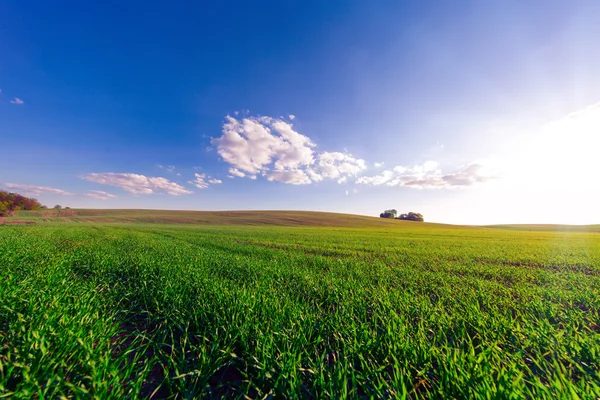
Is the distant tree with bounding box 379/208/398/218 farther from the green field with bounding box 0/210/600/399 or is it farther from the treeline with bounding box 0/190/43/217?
the treeline with bounding box 0/190/43/217

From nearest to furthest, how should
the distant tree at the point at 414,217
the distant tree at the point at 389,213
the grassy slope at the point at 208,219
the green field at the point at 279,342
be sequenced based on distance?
the green field at the point at 279,342 → the grassy slope at the point at 208,219 → the distant tree at the point at 414,217 → the distant tree at the point at 389,213

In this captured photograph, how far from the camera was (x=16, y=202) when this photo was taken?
86688mm

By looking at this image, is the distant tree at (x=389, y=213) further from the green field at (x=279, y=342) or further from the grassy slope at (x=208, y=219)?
the green field at (x=279, y=342)

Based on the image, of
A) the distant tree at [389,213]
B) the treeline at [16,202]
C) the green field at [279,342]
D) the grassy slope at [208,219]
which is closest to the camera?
the green field at [279,342]

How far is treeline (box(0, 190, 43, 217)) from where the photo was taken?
257 ft

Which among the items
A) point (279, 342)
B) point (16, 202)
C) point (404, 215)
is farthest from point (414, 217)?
point (16, 202)

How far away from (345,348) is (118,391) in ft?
7.36

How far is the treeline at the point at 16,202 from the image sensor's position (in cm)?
7834

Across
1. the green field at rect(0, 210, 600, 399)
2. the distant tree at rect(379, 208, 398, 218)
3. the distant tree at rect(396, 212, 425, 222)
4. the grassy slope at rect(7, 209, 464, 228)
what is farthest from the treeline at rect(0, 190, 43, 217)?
the distant tree at rect(396, 212, 425, 222)

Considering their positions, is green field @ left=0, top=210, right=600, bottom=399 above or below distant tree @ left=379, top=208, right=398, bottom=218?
below

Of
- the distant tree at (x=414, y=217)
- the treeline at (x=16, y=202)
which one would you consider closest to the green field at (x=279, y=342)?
the treeline at (x=16, y=202)

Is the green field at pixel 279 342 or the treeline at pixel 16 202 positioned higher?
the treeline at pixel 16 202

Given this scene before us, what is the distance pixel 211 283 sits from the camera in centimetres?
477

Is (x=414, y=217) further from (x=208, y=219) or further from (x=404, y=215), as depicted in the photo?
(x=208, y=219)
